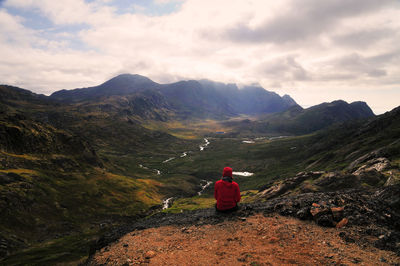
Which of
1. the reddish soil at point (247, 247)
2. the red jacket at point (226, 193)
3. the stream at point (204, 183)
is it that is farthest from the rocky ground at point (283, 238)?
the stream at point (204, 183)

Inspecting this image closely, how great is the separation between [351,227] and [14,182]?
94471mm

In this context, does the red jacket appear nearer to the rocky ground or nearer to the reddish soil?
the rocky ground

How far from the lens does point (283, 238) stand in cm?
1667

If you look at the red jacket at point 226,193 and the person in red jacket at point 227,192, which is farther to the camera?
the red jacket at point 226,193

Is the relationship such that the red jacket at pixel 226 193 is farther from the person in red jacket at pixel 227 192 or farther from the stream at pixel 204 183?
the stream at pixel 204 183

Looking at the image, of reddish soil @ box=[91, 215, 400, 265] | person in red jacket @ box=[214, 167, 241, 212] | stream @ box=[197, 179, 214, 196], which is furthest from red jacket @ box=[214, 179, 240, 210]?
stream @ box=[197, 179, 214, 196]

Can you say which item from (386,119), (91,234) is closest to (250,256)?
(91,234)

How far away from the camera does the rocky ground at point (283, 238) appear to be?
46.4 feet

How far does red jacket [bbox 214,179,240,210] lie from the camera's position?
20.6 metres

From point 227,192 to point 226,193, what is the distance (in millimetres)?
208

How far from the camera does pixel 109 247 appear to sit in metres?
21.3

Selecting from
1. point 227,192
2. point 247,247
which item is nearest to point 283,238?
point 247,247

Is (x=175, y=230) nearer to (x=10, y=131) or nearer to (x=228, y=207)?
(x=228, y=207)

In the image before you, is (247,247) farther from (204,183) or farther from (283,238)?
(204,183)
